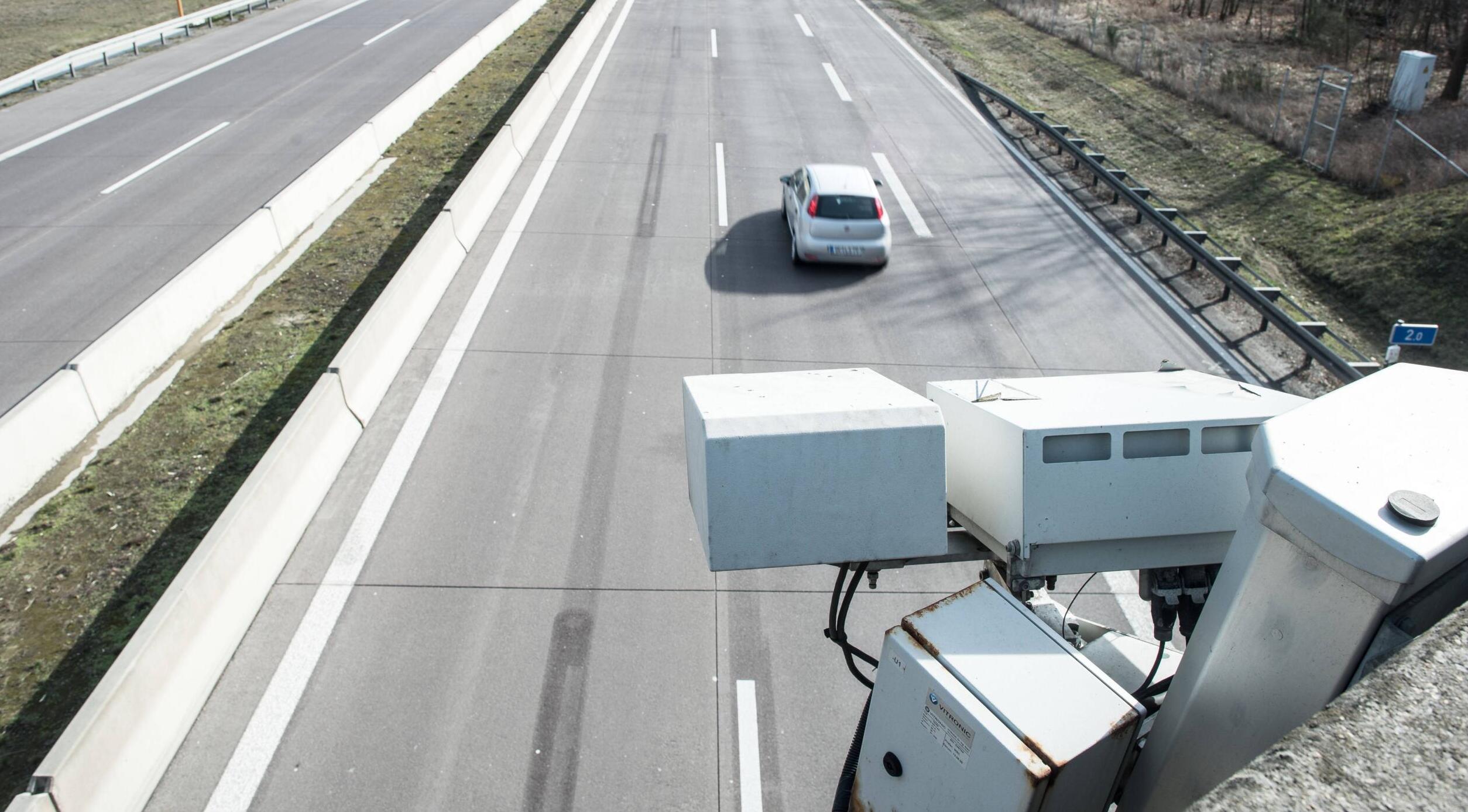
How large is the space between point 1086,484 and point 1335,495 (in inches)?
56.6

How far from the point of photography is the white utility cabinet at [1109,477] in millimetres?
4609

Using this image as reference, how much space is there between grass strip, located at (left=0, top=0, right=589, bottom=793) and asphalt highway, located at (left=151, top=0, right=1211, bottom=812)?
1.36m

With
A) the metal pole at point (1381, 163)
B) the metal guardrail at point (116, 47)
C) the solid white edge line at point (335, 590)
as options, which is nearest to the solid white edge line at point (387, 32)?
the metal guardrail at point (116, 47)

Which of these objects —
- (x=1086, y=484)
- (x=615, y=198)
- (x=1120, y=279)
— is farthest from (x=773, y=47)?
(x=1086, y=484)

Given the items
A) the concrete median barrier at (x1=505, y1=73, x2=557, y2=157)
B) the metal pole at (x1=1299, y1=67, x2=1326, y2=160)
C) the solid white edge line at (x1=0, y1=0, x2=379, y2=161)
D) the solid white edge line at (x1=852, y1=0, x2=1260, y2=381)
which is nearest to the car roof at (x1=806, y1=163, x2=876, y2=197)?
the solid white edge line at (x1=852, y1=0, x2=1260, y2=381)

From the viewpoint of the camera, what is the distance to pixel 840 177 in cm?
1565

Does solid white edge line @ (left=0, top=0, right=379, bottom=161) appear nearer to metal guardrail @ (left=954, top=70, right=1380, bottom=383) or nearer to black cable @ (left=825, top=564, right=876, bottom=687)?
metal guardrail @ (left=954, top=70, right=1380, bottom=383)

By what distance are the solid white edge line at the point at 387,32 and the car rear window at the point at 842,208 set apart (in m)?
24.3

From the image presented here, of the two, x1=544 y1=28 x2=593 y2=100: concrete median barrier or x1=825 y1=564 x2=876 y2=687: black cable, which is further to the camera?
x1=544 y1=28 x2=593 y2=100: concrete median barrier

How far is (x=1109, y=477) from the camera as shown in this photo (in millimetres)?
4656

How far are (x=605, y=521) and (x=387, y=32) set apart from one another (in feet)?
104

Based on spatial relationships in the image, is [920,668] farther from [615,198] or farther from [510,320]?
[615,198]

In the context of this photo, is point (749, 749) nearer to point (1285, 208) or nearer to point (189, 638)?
point (189, 638)

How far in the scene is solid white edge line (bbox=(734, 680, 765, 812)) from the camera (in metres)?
6.52
